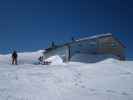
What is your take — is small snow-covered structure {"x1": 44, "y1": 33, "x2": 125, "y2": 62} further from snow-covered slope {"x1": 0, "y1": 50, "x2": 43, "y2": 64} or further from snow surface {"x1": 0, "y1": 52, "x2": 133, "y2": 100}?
snow surface {"x1": 0, "y1": 52, "x2": 133, "y2": 100}

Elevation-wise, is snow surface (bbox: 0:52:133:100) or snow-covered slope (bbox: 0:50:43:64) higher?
snow-covered slope (bbox: 0:50:43:64)

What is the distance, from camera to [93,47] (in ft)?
115

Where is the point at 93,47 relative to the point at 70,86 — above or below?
above

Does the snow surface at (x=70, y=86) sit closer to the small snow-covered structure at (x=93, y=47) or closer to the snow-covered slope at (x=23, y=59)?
the small snow-covered structure at (x=93, y=47)

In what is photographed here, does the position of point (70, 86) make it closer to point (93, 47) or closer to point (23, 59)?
point (93, 47)

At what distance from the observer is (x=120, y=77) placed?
14172 millimetres

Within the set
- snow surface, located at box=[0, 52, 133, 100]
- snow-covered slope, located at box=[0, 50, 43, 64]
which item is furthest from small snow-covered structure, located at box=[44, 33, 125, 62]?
snow surface, located at box=[0, 52, 133, 100]

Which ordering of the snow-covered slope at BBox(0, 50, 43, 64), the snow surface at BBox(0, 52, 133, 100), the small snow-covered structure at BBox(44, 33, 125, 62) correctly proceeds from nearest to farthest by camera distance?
the snow surface at BBox(0, 52, 133, 100) → the small snow-covered structure at BBox(44, 33, 125, 62) → the snow-covered slope at BBox(0, 50, 43, 64)

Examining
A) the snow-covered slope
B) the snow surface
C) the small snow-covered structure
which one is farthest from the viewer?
the snow-covered slope

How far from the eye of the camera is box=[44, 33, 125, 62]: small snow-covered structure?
3372cm

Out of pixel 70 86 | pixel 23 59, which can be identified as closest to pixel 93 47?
pixel 23 59

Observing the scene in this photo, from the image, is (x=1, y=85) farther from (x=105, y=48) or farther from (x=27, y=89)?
(x=105, y=48)

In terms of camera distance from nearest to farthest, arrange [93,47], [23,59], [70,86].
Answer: [70,86], [93,47], [23,59]

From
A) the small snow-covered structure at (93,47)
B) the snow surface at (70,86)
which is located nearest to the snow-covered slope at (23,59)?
the small snow-covered structure at (93,47)
